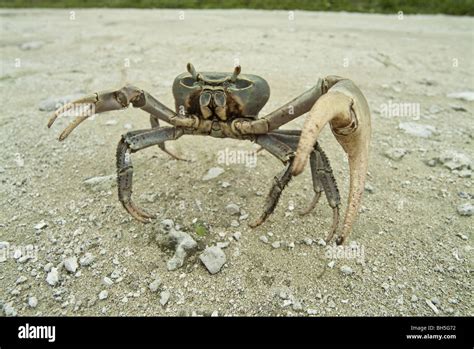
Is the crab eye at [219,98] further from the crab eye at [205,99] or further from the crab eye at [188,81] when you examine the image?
the crab eye at [188,81]

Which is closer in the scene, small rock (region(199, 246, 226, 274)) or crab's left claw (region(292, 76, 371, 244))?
crab's left claw (region(292, 76, 371, 244))

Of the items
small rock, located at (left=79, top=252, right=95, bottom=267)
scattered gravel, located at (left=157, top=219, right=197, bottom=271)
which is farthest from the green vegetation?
small rock, located at (left=79, top=252, right=95, bottom=267)

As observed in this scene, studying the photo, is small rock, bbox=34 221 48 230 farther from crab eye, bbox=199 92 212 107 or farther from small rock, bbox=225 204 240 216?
crab eye, bbox=199 92 212 107

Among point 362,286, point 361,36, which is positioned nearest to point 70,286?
point 362,286

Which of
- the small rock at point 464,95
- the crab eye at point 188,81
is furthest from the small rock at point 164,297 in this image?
the small rock at point 464,95

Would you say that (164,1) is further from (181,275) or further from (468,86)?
(181,275)

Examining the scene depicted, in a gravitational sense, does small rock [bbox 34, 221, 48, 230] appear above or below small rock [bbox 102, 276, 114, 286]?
above

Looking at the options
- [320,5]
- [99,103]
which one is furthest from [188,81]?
[320,5]
